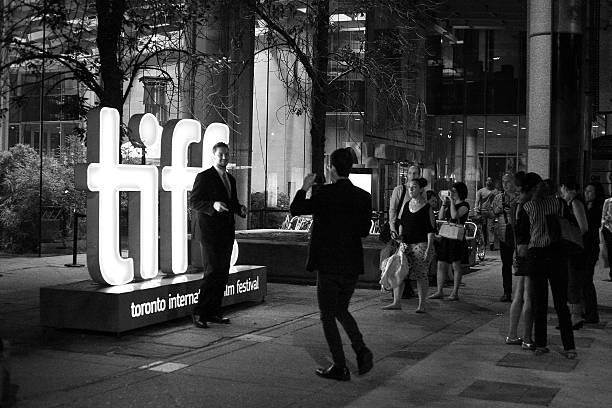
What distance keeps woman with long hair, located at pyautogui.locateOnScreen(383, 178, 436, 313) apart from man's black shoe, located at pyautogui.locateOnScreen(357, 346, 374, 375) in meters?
4.00

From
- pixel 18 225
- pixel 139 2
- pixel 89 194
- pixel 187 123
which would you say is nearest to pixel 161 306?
pixel 89 194

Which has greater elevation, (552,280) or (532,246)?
(532,246)

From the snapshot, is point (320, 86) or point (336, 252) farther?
point (320, 86)

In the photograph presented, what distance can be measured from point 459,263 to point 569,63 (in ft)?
Result: 13.2

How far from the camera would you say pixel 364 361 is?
7.66 metres

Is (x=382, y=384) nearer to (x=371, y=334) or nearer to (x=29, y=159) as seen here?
(x=371, y=334)

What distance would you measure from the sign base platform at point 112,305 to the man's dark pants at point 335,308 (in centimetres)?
242

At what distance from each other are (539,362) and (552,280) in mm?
799

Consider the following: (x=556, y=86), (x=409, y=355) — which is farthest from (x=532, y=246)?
(x=556, y=86)

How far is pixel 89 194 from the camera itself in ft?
30.2

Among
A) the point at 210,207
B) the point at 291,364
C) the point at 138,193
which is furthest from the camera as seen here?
the point at 138,193

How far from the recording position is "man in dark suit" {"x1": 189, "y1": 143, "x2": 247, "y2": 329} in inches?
384

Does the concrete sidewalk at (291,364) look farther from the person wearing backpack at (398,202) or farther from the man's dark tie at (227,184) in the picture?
the man's dark tie at (227,184)

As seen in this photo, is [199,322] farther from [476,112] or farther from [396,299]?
[476,112]
